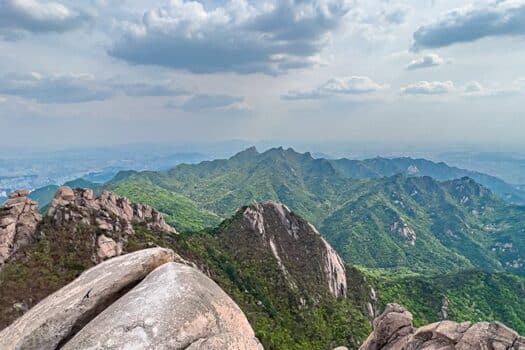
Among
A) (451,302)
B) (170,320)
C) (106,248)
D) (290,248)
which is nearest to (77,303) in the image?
(170,320)

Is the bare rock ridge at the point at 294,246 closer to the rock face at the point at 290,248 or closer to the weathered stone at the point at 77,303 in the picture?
the rock face at the point at 290,248

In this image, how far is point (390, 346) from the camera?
108ft

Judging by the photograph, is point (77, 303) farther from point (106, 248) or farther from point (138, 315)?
point (106, 248)

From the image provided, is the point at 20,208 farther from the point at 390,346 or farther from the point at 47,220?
the point at 390,346

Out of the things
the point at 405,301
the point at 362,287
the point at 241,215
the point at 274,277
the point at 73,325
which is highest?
the point at 73,325

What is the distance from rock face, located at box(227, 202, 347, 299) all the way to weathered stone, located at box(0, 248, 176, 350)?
10430 centimetres

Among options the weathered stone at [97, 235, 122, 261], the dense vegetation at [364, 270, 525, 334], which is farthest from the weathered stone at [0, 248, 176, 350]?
the dense vegetation at [364, 270, 525, 334]

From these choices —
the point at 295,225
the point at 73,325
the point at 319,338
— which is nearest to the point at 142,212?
the point at 295,225

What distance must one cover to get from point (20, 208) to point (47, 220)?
5193mm

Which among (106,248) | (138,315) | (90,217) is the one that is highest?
(138,315)

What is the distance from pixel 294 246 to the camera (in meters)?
142

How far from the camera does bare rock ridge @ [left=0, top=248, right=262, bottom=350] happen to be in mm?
13070

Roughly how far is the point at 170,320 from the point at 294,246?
130822 millimetres

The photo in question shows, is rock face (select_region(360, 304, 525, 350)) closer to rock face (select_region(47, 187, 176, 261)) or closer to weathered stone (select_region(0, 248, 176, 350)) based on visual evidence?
weathered stone (select_region(0, 248, 176, 350))
